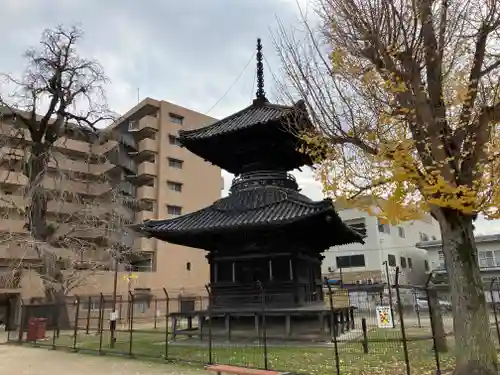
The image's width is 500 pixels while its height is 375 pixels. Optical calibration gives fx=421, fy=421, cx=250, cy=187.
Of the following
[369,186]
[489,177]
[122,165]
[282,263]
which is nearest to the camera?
[489,177]

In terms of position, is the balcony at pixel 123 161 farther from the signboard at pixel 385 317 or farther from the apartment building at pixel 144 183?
the signboard at pixel 385 317

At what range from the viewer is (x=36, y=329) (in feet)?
66.5

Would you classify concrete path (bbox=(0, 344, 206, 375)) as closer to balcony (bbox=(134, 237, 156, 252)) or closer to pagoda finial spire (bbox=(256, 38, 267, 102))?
pagoda finial spire (bbox=(256, 38, 267, 102))

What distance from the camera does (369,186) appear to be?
9.12m

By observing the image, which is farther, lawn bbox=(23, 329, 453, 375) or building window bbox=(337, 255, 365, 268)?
building window bbox=(337, 255, 365, 268)

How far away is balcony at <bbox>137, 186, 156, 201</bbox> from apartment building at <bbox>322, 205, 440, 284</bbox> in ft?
62.8

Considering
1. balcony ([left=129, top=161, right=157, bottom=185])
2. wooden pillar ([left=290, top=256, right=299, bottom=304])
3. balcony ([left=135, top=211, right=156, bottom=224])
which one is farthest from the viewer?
balcony ([left=129, top=161, right=157, bottom=185])

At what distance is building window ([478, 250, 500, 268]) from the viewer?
4175 cm

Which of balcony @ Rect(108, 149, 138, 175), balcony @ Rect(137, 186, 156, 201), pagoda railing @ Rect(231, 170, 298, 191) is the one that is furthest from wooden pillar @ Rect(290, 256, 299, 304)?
balcony @ Rect(108, 149, 138, 175)

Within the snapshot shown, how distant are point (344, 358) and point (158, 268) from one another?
31066 mm

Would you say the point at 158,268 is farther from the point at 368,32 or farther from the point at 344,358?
the point at 368,32

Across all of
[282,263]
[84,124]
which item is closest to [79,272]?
[84,124]

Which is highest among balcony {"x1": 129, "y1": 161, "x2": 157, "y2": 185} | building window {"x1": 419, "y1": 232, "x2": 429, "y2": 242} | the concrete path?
balcony {"x1": 129, "y1": 161, "x2": 157, "y2": 185}

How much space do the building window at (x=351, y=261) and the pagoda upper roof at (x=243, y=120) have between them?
3019 centimetres
